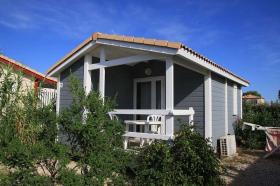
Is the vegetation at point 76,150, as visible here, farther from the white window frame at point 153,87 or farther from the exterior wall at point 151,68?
the exterior wall at point 151,68

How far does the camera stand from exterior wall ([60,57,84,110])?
8.45 meters

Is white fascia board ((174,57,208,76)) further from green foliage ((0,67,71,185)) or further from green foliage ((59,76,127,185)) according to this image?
green foliage ((0,67,71,185))

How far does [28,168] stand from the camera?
3.36m

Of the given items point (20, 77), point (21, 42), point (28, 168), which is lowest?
point (28, 168)

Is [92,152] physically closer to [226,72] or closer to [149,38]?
[149,38]

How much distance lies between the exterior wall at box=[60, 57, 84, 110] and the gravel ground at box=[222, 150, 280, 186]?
506 cm

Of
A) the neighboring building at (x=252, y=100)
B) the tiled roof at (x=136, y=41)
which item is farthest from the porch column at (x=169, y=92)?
the neighboring building at (x=252, y=100)

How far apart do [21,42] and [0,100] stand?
931 centimetres

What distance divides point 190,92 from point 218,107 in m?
1.17

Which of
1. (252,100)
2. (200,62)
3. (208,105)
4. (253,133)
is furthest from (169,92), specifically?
(252,100)

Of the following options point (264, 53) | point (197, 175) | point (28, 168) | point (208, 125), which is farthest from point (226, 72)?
point (264, 53)

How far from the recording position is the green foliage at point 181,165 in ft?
14.3

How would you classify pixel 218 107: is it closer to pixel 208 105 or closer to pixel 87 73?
pixel 208 105

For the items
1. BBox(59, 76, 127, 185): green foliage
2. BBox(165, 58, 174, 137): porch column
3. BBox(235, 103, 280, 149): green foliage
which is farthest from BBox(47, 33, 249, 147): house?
BBox(59, 76, 127, 185): green foliage
